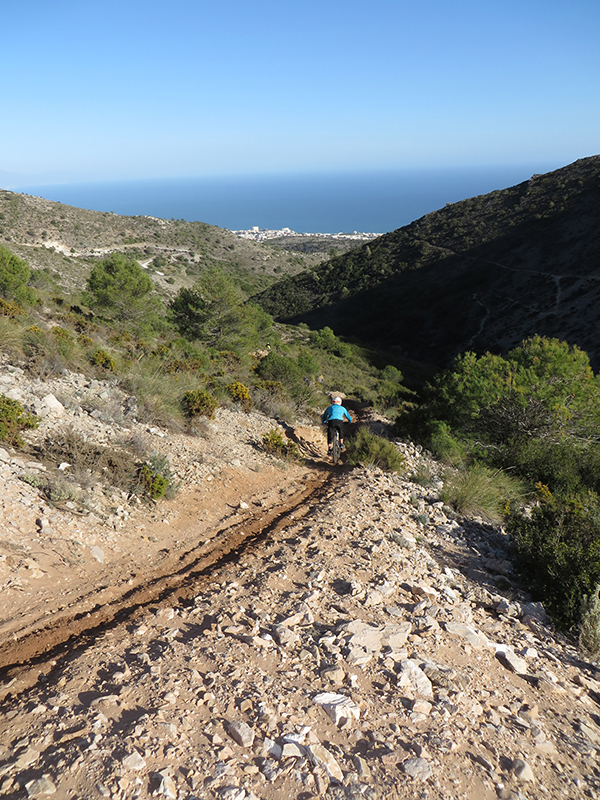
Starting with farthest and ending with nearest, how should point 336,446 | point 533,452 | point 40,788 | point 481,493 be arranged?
point 533,452 → point 336,446 → point 481,493 → point 40,788

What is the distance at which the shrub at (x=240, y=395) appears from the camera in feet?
37.1

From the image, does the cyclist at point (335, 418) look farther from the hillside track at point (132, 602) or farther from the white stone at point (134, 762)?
the white stone at point (134, 762)

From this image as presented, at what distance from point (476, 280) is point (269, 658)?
5512cm

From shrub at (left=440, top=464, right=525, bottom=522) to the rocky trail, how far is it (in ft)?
2.23

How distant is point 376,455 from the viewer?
8.63 meters

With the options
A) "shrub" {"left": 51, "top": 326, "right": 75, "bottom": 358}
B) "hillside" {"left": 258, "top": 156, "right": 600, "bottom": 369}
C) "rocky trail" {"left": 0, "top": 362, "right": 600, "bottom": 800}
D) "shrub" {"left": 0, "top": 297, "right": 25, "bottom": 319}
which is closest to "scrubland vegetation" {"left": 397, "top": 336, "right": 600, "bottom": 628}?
"rocky trail" {"left": 0, "top": 362, "right": 600, "bottom": 800}

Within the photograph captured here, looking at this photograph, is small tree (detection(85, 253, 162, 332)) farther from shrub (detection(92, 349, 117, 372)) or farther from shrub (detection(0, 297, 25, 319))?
shrub (detection(92, 349, 117, 372))

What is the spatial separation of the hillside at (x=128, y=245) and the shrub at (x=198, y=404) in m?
39.9

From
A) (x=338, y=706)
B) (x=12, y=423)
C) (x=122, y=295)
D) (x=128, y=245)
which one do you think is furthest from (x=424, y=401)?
(x=128, y=245)

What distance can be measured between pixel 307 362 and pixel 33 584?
18.4m

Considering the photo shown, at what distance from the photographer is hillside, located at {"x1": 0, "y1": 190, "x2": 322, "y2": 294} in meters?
52.6

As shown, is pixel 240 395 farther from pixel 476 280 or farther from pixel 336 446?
pixel 476 280

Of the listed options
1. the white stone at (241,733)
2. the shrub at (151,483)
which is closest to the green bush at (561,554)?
the white stone at (241,733)

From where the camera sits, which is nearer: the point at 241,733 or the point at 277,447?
the point at 241,733
